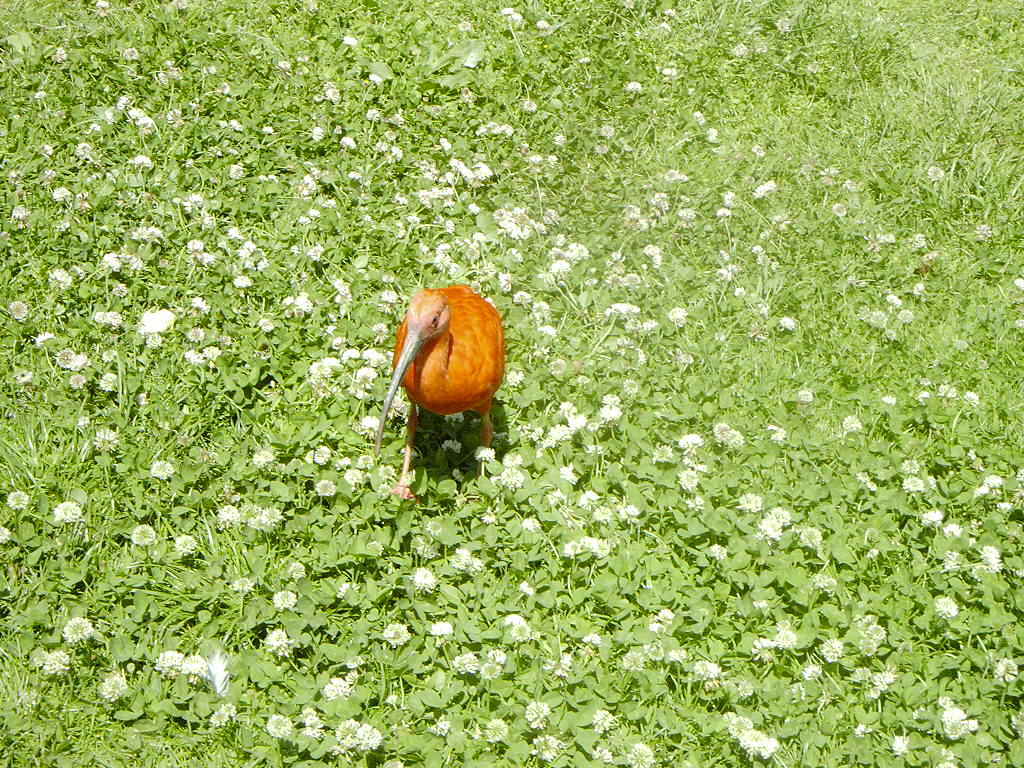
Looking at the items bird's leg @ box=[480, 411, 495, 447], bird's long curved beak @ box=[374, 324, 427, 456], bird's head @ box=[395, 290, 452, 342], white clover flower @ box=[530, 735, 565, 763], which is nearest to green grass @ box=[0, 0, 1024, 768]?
white clover flower @ box=[530, 735, 565, 763]

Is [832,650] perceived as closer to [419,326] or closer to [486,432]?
[486,432]

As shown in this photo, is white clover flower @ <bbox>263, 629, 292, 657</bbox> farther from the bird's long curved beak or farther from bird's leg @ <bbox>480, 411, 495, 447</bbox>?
bird's leg @ <bbox>480, 411, 495, 447</bbox>

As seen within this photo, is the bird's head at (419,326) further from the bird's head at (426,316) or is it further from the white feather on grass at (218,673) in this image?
the white feather on grass at (218,673)

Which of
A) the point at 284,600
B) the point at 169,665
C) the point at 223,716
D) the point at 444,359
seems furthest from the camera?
the point at 444,359

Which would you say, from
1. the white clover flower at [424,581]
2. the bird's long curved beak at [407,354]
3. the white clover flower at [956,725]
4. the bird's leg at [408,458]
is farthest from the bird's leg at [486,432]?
the white clover flower at [956,725]

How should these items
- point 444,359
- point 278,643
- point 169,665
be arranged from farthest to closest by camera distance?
1. point 444,359
2. point 278,643
3. point 169,665

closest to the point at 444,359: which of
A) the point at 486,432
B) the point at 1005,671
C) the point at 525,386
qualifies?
the point at 486,432
